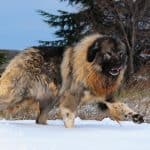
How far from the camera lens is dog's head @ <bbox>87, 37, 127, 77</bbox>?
24.4 ft

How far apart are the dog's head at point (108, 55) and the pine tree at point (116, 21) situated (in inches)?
593

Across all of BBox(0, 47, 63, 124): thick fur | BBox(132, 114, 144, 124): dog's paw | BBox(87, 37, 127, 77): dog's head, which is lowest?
BBox(132, 114, 144, 124): dog's paw

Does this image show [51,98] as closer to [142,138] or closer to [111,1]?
[142,138]

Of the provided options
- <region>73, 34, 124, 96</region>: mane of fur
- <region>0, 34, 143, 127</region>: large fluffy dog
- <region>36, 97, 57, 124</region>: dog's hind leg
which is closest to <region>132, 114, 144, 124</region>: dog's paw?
<region>0, 34, 143, 127</region>: large fluffy dog

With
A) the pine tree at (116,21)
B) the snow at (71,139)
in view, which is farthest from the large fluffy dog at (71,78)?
the pine tree at (116,21)

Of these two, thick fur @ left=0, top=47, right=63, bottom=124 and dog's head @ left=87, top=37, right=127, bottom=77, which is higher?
dog's head @ left=87, top=37, right=127, bottom=77

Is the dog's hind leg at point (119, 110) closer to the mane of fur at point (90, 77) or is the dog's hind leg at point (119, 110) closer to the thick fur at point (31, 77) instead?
the mane of fur at point (90, 77)

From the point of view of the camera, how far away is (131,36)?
77.4ft

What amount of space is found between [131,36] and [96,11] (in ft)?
6.06

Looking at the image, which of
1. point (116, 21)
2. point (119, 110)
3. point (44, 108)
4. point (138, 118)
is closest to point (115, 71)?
point (119, 110)

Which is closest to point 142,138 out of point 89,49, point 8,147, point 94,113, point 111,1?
point 8,147

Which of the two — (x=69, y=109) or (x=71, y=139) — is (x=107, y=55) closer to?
(x=69, y=109)

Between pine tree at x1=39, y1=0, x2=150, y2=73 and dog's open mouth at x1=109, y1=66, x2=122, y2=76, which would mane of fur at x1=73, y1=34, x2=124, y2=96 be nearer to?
dog's open mouth at x1=109, y1=66, x2=122, y2=76

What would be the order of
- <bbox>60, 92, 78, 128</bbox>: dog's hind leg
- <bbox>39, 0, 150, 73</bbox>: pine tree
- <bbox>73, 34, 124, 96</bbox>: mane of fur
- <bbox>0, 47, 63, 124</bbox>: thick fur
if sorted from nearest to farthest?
1. <bbox>60, 92, 78, 128</bbox>: dog's hind leg
2. <bbox>73, 34, 124, 96</bbox>: mane of fur
3. <bbox>0, 47, 63, 124</bbox>: thick fur
4. <bbox>39, 0, 150, 73</bbox>: pine tree
